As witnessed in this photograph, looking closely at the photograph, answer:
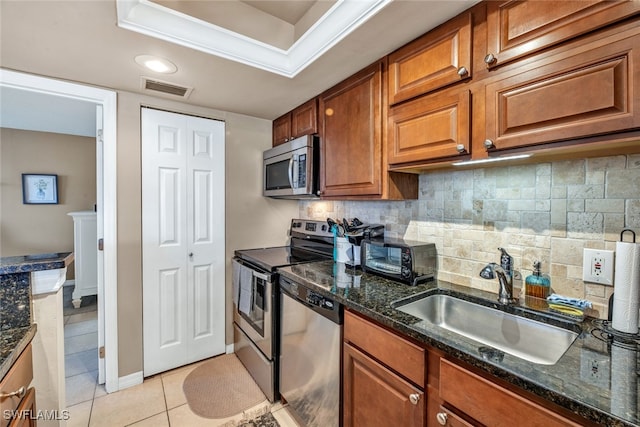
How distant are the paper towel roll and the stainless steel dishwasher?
3.31 ft

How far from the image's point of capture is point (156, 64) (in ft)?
5.41

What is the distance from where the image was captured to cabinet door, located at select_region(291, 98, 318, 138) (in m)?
2.13

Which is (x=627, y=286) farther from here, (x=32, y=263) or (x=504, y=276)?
(x=32, y=263)

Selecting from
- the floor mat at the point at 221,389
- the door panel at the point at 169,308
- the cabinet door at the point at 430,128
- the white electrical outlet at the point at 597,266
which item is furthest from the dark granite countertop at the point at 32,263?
the white electrical outlet at the point at 597,266

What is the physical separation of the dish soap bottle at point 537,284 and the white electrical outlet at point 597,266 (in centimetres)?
13

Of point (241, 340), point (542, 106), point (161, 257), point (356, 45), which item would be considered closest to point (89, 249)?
point (161, 257)

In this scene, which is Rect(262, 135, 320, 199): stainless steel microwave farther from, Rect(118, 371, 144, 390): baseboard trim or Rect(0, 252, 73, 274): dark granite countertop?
Rect(118, 371, 144, 390): baseboard trim

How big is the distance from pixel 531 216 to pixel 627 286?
42 cm

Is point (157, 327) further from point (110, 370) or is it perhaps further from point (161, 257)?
point (161, 257)

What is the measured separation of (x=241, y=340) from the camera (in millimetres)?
2395

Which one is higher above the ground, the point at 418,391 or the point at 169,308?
the point at 418,391

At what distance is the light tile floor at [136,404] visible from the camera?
1.77 metres

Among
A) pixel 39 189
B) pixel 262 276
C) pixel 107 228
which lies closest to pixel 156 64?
pixel 107 228

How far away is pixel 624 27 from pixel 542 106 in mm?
253
